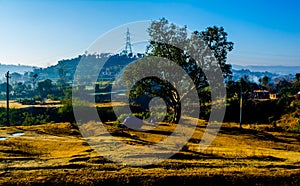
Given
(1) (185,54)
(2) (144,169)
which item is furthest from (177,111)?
(2) (144,169)

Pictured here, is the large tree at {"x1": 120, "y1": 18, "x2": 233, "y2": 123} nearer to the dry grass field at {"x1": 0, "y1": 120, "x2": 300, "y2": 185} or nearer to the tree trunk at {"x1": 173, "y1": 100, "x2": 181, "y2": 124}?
the tree trunk at {"x1": 173, "y1": 100, "x2": 181, "y2": 124}

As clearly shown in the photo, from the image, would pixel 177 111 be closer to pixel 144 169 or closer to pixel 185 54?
pixel 185 54

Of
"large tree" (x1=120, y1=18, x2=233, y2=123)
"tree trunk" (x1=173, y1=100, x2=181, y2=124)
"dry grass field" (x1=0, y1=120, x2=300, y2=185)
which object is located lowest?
"dry grass field" (x1=0, y1=120, x2=300, y2=185)

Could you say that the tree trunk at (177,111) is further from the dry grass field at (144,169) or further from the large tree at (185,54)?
the dry grass field at (144,169)

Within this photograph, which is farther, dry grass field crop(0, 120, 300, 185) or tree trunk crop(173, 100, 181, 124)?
tree trunk crop(173, 100, 181, 124)

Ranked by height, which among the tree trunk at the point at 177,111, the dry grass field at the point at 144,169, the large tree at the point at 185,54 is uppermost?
the large tree at the point at 185,54

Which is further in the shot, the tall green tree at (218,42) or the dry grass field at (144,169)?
the tall green tree at (218,42)

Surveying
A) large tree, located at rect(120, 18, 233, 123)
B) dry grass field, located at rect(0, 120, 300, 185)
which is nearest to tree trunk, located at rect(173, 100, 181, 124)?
large tree, located at rect(120, 18, 233, 123)

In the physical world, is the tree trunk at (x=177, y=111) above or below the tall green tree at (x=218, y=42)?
below

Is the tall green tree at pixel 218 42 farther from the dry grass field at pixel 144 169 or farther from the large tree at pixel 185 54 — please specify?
the dry grass field at pixel 144 169

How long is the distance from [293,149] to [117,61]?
144ft

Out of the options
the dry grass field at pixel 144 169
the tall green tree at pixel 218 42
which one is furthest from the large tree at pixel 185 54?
the dry grass field at pixel 144 169

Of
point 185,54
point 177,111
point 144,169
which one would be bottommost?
point 144,169

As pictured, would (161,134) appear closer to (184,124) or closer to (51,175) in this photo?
(184,124)
